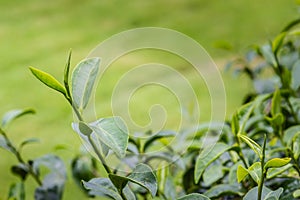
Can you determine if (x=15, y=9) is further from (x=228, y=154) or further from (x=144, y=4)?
(x=228, y=154)

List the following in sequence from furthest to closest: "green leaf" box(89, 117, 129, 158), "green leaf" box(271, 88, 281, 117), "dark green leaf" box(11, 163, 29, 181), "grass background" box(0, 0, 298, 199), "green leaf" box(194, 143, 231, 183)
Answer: "grass background" box(0, 0, 298, 199), "dark green leaf" box(11, 163, 29, 181), "green leaf" box(271, 88, 281, 117), "green leaf" box(194, 143, 231, 183), "green leaf" box(89, 117, 129, 158)

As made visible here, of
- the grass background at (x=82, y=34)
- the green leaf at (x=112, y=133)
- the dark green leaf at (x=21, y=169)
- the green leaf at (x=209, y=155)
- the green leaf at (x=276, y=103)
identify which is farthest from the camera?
the grass background at (x=82, y=34)

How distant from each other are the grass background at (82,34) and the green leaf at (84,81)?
174cm

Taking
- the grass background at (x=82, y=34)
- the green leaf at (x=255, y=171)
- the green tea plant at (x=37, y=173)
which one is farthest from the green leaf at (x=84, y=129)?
the grass background at (x=82, y=34)

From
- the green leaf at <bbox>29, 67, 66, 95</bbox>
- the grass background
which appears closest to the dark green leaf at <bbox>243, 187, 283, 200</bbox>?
the green leaf at <bbox>29, 67, 66, 95</bbox>

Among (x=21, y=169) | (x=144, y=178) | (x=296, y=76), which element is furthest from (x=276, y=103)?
(x=21, y=169)

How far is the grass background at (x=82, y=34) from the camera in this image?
8.54 ft

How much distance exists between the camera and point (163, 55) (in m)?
3.28

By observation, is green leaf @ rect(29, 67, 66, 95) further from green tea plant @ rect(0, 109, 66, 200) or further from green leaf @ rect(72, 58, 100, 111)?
green tea plant @ rect(0, 109, 66, 200)

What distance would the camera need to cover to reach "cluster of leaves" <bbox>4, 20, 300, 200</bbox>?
54cm

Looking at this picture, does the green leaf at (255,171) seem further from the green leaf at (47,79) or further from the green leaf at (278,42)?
the green leaf at (278,42)

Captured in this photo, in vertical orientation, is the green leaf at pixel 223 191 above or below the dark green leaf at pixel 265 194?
below

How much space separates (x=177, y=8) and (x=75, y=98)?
3.46 metres

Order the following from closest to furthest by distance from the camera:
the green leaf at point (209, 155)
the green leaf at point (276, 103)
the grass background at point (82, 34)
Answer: the green leaf at point (209, 155), the green leaf at point (276, 103), the grass background at point (82, 34)
